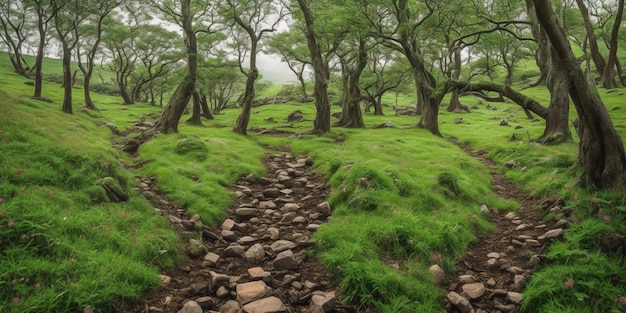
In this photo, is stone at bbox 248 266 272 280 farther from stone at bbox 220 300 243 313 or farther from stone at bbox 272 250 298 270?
stone at bbox 220 300 243 313

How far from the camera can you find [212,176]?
40.9 feet

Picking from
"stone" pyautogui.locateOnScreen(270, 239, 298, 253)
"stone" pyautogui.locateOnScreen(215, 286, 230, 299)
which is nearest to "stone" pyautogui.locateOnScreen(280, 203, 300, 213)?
"stone" pyautogui.locateOnScreen(270, 239, 298, 253)

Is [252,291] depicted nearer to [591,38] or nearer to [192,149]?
[192,149]

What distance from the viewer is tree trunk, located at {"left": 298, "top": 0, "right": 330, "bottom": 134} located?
980 inches

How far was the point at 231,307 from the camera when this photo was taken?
556 cm

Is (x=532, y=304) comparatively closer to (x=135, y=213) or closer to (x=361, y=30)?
(x=135, y=213)

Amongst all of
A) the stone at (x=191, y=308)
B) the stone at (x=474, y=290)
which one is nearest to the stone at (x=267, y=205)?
the stone at (x=191, y=308)

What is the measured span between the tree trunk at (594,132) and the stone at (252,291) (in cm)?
891

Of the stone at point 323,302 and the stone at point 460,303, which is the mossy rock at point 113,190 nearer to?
the stone at point 323,302

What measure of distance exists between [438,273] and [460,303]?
32.5 inches

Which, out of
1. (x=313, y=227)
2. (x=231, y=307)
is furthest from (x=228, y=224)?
(x=231, y=307)

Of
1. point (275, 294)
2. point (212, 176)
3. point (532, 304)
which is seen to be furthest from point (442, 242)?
point (212, 176)

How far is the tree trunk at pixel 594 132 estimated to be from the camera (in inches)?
351

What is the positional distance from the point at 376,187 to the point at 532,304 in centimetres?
517
